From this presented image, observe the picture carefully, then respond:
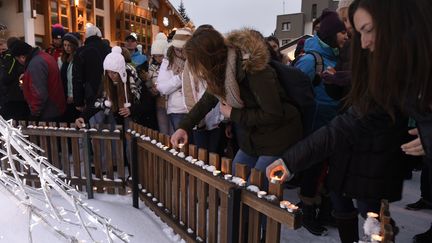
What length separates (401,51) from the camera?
1495 mm

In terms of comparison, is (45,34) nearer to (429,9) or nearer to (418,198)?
(418,198)

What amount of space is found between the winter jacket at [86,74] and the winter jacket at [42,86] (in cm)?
36

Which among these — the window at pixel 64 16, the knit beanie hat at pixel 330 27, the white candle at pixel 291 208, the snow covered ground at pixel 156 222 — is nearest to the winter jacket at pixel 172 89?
the snow covered ground at pixel 156 222

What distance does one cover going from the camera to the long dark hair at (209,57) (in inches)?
93.6

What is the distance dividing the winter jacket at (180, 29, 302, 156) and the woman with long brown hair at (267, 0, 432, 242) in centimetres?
46

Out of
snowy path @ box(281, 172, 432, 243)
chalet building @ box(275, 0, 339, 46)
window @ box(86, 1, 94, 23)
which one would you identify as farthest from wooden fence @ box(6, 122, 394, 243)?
chalet building @ box(275, 0, 339, 46)

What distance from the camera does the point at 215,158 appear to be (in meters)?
2.42

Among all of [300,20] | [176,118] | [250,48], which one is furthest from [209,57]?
[300,20]

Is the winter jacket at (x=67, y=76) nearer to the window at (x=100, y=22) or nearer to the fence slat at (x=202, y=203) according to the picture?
the fence slat at (x=202, y=203)

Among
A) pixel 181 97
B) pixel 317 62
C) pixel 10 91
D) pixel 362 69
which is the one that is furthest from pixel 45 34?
pixel 362 69

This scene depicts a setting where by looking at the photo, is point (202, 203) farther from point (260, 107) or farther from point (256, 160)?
point (260, 107)

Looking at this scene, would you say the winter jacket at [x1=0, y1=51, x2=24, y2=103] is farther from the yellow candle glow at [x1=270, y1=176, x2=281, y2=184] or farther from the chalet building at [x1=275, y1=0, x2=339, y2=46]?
the chalet building at [x1=275, y1=0, x2=339, y2=46]

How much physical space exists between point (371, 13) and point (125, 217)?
8.89 feet

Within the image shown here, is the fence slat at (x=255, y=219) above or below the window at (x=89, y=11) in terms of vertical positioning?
below
